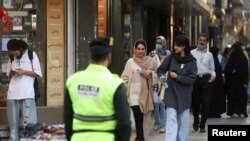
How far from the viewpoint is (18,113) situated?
1100 centimetres

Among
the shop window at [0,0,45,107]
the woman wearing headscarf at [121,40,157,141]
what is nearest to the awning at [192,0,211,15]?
the shop window at [0,0,45,107]

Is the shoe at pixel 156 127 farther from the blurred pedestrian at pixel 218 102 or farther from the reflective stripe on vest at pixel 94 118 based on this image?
the reflective stripe on vest at pixel 94 118

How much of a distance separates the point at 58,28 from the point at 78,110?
314 inches

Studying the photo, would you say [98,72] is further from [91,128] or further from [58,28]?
[58,28]

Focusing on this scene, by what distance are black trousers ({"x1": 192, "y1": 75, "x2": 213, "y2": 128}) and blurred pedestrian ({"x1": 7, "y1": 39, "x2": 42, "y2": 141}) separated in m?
3.37

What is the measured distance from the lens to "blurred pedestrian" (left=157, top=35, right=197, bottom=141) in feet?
31.3

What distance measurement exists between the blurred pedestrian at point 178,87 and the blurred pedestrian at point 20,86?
7.74 ft

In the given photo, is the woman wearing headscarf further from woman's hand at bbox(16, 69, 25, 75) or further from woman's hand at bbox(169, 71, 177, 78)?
woman's hand at bbox(16, 69, 25, 75)

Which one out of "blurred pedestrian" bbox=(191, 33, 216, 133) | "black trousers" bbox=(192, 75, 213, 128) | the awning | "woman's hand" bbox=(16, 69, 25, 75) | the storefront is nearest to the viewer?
"woman's hand" bbox=(16, 69, 25, 75)

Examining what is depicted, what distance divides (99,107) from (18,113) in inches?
237

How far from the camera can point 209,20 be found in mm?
32219

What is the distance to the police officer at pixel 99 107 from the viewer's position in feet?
17.1

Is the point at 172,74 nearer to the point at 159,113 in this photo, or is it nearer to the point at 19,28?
the point at 159,113

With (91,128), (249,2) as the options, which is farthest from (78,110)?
(249,2)
